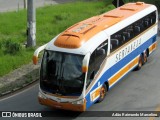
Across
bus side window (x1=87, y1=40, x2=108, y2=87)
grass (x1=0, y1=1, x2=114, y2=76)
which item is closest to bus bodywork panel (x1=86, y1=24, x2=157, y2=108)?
bus side window (x1=87, y1=40, x2=108, y2=87)

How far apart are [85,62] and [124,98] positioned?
353 cm

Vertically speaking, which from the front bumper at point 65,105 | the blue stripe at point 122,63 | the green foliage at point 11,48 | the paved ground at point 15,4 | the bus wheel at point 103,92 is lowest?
the paved ground at point 15,4

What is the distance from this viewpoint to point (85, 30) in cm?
1546

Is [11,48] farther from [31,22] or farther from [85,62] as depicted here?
[85,62]

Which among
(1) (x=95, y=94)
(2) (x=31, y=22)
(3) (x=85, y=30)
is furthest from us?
(2) (x=31, y=22)

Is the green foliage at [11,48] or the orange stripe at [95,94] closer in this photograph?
the orange stripe at [95,94]

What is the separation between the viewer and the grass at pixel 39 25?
20.5 metres

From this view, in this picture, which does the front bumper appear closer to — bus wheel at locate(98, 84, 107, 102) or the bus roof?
bus wheel at locate(98, 84, 107, 102)

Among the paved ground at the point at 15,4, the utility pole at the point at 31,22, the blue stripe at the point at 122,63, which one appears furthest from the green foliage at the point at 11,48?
the paved ground at the point at 15,4

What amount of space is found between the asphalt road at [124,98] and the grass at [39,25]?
2.77 m

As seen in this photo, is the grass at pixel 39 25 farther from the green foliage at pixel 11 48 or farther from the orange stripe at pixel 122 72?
the orange stripe at pixel 122 72

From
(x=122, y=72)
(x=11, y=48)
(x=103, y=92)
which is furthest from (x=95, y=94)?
(x=11, y=48)

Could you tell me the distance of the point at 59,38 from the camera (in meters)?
A: 14.8

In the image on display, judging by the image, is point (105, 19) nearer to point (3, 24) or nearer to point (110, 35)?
point (110, 35)
